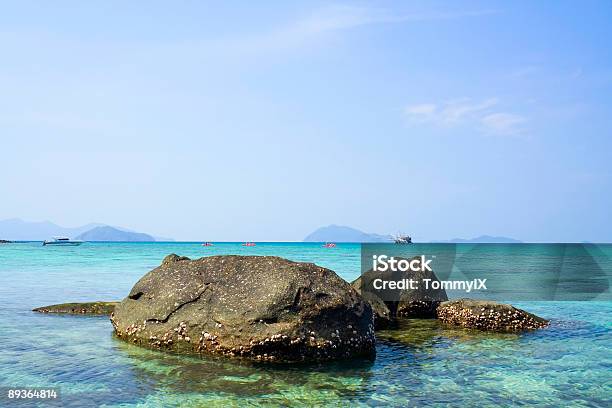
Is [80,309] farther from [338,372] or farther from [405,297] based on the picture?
[405,297]

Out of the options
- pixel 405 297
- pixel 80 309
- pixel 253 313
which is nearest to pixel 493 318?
pixel 405 297

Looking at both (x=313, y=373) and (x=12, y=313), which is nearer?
(x=313, y=373)

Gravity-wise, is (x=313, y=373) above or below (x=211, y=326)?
below

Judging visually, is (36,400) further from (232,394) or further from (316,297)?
(316,297)

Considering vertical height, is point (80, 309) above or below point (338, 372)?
above

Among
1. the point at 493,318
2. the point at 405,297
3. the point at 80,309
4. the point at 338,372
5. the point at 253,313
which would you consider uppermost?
the point at 253,313

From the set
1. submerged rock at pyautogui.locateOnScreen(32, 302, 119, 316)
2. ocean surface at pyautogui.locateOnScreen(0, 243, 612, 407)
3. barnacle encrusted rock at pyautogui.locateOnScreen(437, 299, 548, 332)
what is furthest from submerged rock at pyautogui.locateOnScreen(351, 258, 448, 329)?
submerged rock at pyautogui.locateOnScreen(32, 302, 119, 316)

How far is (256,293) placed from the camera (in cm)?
1370

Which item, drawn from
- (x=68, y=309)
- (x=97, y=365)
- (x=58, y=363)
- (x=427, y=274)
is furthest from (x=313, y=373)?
(x=68, y=309)

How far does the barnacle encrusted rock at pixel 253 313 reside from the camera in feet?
42.7

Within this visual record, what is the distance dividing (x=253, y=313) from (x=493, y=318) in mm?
10282

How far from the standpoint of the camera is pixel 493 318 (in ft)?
61.2

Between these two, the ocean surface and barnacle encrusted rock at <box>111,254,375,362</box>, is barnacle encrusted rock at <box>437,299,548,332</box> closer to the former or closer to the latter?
the ocean surface

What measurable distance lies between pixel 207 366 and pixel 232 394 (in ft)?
7.35
